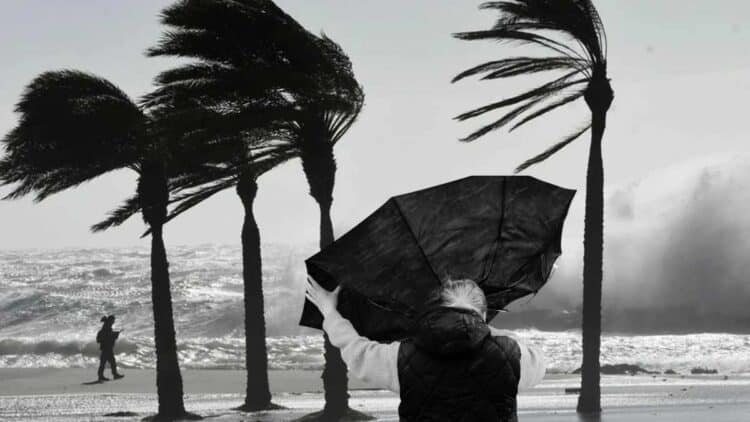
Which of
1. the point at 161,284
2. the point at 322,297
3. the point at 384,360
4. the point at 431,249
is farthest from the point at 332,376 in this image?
the point at 384,360

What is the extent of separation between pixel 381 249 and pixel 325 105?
17.5m

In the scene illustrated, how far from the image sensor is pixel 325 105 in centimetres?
2183

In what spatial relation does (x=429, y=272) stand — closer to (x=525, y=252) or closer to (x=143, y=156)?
(x=525, y=252)

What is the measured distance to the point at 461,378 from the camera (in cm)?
409

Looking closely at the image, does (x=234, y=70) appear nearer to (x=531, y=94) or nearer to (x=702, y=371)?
(x=531, y=94)

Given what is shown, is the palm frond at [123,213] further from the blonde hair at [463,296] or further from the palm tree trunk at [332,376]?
the blonde hair at [463,296]

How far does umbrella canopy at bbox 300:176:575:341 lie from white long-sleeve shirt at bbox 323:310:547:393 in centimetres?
18

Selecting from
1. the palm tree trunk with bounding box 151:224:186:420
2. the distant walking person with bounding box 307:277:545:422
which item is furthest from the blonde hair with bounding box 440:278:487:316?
the palm tree trunk with bounding box 151:224:186:420

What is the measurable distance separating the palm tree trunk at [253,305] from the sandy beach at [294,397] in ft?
1.98

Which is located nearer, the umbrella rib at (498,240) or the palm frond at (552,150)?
A: the umbrella rib at (498,240)

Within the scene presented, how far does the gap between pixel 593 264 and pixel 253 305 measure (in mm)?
6268

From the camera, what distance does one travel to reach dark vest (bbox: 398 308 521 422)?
408cm

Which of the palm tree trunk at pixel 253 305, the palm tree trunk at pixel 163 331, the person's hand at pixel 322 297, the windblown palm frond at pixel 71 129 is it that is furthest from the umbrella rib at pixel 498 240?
the palm tree trunk at pixel 253 305

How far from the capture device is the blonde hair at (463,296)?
404 centimetres
